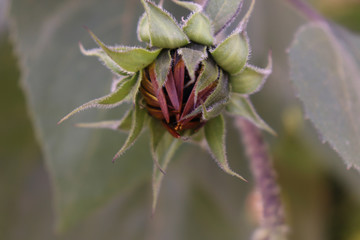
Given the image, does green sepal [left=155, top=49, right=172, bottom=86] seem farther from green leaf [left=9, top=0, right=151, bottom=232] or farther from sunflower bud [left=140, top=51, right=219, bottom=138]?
green leaf [left=9, top=0, right=151, bottom=232]

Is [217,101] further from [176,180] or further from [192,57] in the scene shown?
[176,180]

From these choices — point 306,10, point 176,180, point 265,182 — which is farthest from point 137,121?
point 176,180

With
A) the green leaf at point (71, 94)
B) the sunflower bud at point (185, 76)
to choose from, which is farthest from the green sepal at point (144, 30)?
the green leaf at point (71, 94)

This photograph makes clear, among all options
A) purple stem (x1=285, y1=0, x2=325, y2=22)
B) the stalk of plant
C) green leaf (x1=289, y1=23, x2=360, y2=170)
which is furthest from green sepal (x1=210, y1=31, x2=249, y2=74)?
purple stem (x1=285, y1=0, x2=325, y2=22)

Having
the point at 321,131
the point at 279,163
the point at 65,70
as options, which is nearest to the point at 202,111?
the point at 321,131

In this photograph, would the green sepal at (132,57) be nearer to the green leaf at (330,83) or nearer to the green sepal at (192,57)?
the green sepal at (192,57)

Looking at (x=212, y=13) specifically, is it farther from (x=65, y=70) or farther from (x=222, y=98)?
(x=65, y=70)
